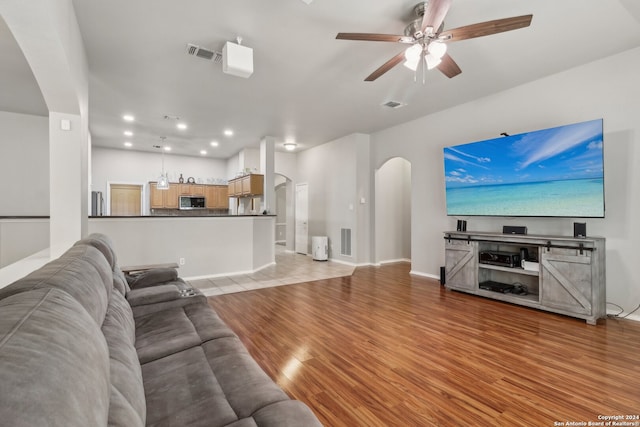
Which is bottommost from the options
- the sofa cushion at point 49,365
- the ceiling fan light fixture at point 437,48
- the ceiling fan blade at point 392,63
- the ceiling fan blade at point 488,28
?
the sofa cushion at point 49,365

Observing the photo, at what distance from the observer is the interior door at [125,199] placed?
854 cm

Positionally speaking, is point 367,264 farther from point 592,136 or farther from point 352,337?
point 592,136

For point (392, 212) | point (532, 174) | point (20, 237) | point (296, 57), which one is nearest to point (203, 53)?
point (296, 57)

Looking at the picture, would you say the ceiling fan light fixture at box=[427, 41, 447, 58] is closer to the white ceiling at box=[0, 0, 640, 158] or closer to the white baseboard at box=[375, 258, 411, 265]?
the white ceiling at box=[0, 0, 640, 158]

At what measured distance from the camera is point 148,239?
518cm

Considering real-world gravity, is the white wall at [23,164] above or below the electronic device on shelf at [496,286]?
above

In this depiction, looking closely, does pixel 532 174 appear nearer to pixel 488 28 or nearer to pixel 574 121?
pixel 574 121

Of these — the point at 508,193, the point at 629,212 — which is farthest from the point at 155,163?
the point at 629,212

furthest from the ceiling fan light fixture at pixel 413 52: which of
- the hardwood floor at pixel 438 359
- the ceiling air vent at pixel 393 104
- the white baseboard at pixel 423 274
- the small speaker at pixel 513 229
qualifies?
the white baseboard at pixel 423 274

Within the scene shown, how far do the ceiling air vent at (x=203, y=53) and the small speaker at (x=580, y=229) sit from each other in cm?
454

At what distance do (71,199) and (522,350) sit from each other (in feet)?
14.5

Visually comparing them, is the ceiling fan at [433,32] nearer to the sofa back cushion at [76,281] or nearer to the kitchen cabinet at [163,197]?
the sofa back cushion at [76,281]

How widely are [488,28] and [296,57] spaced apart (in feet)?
6.51

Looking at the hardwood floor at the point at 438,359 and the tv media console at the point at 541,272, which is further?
the tv media console at the point at 541,272
